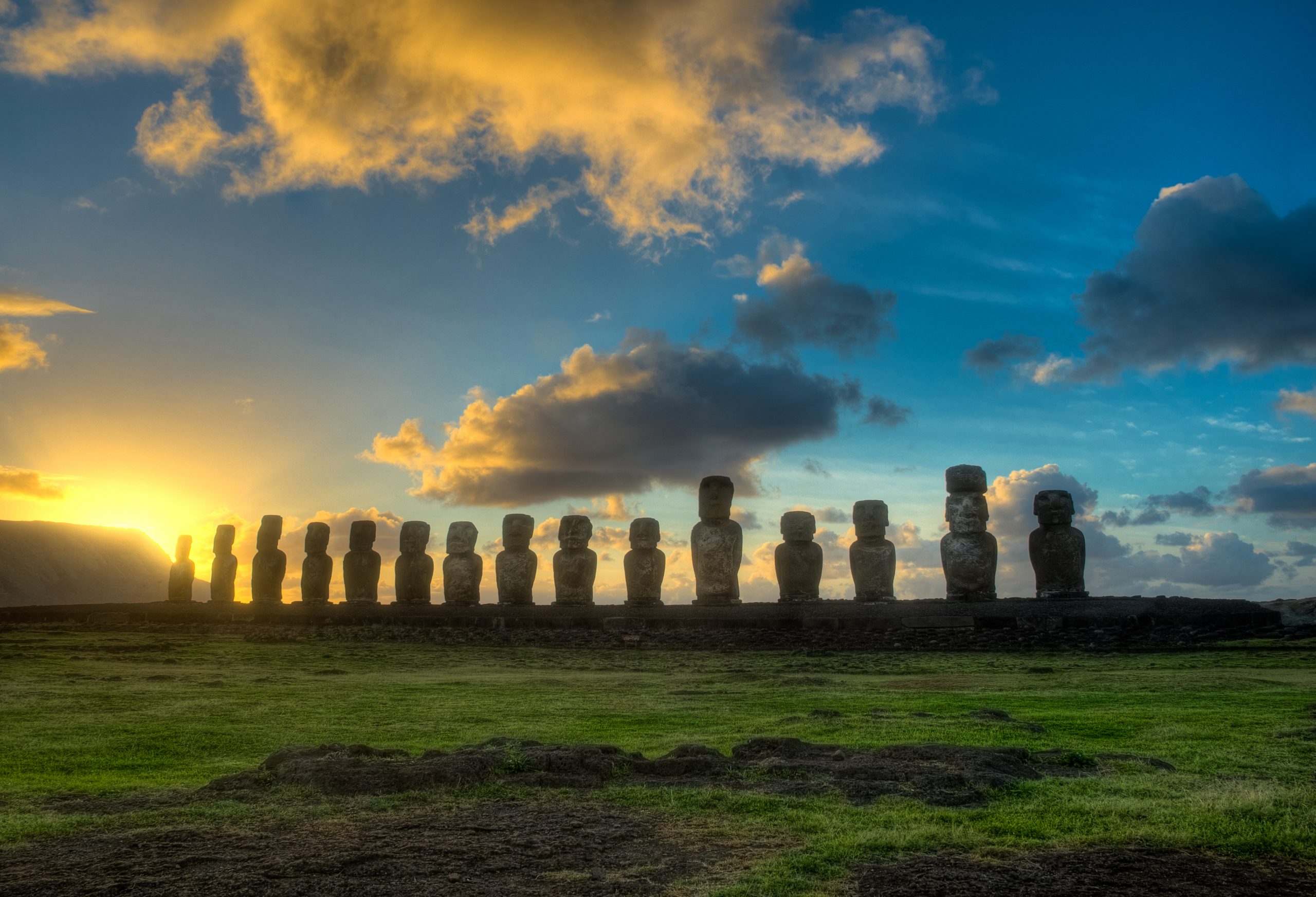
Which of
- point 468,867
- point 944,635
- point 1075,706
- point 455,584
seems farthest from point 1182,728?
point 455,584

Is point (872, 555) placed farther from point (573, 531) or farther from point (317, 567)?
point (317, 567)

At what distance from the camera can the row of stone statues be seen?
16.0 metres

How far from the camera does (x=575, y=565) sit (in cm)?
1927

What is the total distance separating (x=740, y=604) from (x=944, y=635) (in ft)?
11.9

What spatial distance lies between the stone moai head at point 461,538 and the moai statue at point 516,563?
1029 millimetres

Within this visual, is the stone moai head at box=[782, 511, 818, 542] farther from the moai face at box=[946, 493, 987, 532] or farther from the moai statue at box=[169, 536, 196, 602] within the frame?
the moai statue at box=[169, 536, 196, 602]

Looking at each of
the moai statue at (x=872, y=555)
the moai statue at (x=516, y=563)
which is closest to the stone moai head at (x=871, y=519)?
the moai statue at (x=872, y=555)

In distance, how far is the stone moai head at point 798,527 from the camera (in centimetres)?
1741

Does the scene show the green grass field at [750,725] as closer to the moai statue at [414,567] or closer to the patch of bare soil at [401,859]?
the patch of bare soil at [401,859]

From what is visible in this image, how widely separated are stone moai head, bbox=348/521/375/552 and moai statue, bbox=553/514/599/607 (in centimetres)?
539

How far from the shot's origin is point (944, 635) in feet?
49.3

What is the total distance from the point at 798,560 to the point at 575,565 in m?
4.58

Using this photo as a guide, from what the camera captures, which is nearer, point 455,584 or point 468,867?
point 468,867

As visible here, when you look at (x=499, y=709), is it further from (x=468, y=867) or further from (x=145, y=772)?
(x=468, y=867)
